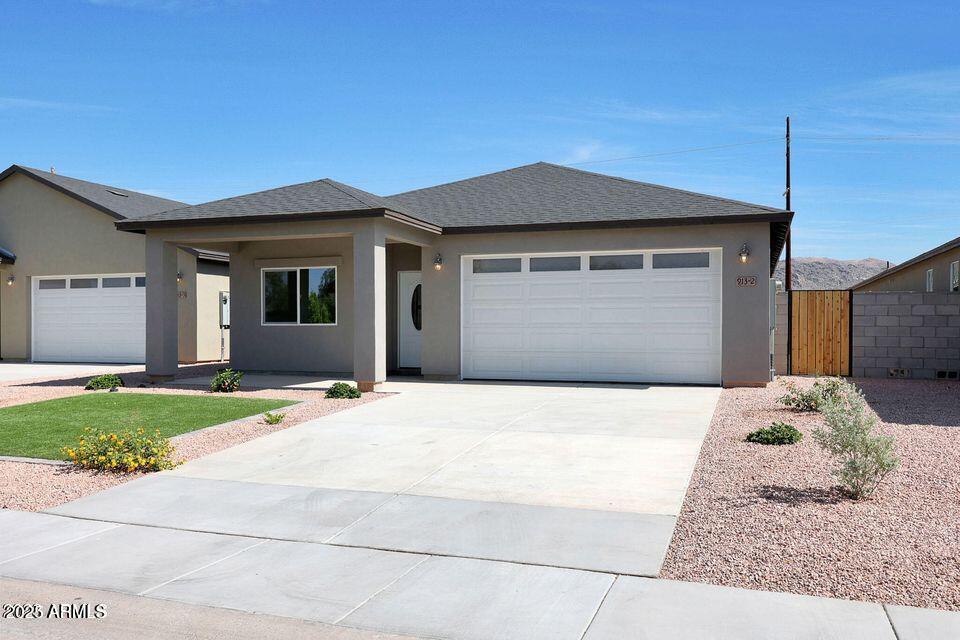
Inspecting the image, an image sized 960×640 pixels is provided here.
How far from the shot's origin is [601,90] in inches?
800

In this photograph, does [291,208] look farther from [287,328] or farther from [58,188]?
[58,188]

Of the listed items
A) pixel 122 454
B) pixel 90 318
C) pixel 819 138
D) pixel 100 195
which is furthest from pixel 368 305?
pixel 819 138

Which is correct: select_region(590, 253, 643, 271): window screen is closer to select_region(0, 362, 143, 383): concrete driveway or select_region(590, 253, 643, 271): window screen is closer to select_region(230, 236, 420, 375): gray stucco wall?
select_region(230, 236, 420, 375): gray stucco wall

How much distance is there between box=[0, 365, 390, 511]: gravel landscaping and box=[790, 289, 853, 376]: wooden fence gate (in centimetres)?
951

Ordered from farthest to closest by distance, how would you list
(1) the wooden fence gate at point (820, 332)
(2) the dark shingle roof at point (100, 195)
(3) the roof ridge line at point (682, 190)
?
(2) the dark shingle roof at point (100, 195) → (1) the wooden fence gate at point (820, 332) → (3) the roof ridge line at point (682, 190)

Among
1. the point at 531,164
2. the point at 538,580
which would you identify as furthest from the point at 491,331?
the point at 538,580

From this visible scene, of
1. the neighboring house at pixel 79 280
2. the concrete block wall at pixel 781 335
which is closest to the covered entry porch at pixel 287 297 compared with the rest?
the neighboring house at pixel 79 280

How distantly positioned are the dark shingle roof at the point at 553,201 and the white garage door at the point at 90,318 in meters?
8.00

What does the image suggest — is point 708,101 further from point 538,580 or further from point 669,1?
point 538,580

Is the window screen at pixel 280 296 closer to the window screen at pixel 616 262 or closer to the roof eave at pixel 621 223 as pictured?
the roof eave at pixel 621 223

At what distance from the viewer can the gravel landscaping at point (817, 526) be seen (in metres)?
4.27

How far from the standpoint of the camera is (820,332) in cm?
1644

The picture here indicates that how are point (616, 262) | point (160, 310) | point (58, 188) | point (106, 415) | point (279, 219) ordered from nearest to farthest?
point (106, 415) < point (279, 219) < point (616, 262) < point (160, 310) < point (58, 188)

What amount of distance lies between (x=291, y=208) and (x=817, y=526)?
35.6ft
